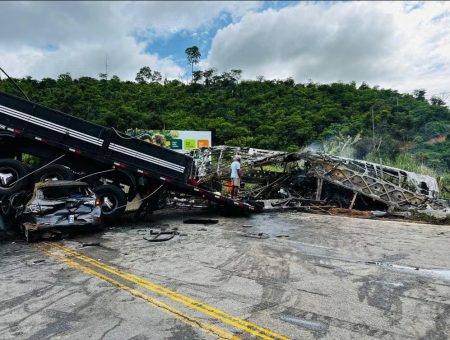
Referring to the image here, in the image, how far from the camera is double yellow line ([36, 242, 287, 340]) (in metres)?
3.96

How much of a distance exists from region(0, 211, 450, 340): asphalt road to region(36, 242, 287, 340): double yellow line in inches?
0.5

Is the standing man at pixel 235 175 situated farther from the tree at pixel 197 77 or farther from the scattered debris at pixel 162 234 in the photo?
the tree at pixel 197 77

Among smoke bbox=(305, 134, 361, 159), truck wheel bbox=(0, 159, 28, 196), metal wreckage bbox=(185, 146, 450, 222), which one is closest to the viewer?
truck wheel bbox=(0, 159, 28, 196)

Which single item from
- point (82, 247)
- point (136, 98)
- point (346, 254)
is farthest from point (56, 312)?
point (136, 98)

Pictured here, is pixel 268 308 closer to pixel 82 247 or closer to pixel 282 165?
pixel 82 247

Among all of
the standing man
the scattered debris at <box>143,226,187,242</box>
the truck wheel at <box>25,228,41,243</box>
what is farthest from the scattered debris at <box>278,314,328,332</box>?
the standing man

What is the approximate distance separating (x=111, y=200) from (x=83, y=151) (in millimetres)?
1524

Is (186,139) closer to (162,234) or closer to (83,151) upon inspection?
(83,151)

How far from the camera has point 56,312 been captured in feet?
15.0

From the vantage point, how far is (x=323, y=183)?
50.5ft

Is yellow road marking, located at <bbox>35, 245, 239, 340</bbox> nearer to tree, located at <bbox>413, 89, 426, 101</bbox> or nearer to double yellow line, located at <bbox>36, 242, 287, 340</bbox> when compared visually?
double yellow line, located at <bbox>36, 242, 287, 340</bbox>

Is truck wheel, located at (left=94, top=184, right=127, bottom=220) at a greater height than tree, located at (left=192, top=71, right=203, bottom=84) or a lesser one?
lesser

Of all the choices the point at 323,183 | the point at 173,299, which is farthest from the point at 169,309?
the point at 323,183

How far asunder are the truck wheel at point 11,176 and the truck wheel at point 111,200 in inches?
72.7
